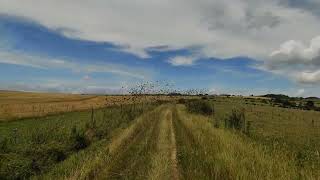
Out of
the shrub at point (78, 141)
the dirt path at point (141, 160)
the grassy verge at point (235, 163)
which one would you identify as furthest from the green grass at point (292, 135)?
the shrub at point (78, 141)

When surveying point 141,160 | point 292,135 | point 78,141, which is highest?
point 78,141

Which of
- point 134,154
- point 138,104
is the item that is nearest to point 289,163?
point 134,154

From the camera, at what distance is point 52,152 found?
65.7 ft

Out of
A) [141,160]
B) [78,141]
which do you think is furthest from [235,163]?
[78,141]

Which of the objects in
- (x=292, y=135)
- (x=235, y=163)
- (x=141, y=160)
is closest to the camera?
(x=235, y=163)

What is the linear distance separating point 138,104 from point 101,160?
187 feet

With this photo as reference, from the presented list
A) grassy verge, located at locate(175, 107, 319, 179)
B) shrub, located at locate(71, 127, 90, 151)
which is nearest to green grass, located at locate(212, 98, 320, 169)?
grassy verge, located at locate(175, 107, 319, 179)

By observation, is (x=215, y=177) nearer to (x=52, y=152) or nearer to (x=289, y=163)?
Result: (x=289, y=163)

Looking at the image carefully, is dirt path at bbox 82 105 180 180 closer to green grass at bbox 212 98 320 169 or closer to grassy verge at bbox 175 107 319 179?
grassy verge at bbox 175 107 319 179

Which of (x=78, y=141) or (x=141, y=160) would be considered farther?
(x=78, y=141)

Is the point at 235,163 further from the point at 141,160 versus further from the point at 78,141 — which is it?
the point at 78,141

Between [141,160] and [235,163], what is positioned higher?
[235,163]

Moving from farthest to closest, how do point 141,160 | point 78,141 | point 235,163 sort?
point 78,141 → point 141,160 → point 235,163

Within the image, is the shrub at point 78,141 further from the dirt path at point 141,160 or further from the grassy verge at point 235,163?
the grassy verge at point 235,163
